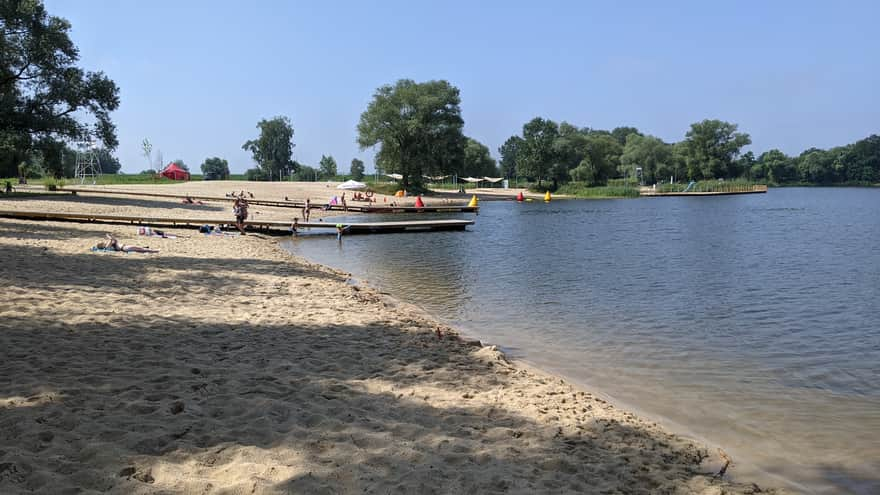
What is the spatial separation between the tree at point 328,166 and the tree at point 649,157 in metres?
68.3

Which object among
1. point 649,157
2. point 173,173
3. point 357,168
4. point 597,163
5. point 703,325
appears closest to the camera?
point 703,325

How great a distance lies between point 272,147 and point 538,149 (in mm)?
60482

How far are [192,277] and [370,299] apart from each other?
4194mm

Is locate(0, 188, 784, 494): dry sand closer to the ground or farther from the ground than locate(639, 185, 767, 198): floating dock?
closer to the ground

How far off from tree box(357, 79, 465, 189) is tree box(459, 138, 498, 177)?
154 ft

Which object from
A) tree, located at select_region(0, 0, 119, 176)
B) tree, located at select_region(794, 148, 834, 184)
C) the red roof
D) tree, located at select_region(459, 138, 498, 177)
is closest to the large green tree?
tree, located at select_region(459, 138, 498, 177)

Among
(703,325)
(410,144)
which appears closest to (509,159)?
(410,144)

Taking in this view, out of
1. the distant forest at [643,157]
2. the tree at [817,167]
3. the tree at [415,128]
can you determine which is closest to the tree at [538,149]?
the distant forest at [643,157]

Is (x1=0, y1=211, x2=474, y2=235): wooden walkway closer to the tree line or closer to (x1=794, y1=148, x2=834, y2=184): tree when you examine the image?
the tree line

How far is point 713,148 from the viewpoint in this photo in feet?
398

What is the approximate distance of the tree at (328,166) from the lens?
429ft

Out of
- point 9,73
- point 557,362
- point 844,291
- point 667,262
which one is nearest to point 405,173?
point 9,73

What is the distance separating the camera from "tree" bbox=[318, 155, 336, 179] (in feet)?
429

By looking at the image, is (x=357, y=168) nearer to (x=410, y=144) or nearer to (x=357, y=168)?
(x=357, y=168)
